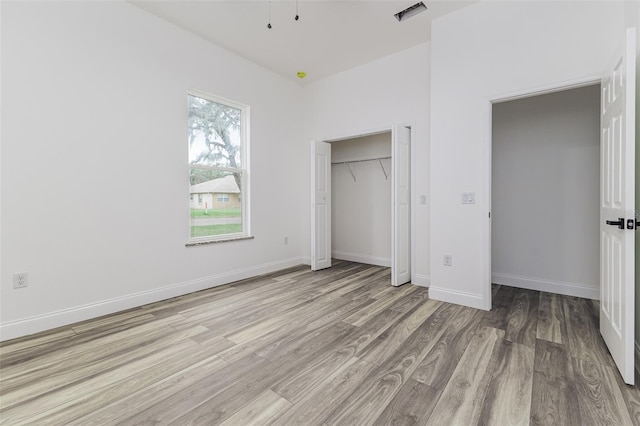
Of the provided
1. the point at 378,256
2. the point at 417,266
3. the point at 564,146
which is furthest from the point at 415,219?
the point at 564,146

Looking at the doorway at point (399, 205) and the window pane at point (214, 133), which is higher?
the window pane at point (214, 133)

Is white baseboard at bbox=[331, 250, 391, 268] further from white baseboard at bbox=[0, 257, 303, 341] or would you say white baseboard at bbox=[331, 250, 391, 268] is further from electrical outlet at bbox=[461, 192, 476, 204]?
electrical outlet at bbox=[461, 192, 476, 204]

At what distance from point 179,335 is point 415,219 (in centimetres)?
290

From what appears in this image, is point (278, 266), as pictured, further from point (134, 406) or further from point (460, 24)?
point (460, 24)

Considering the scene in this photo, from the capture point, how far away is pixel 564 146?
3.21 meters

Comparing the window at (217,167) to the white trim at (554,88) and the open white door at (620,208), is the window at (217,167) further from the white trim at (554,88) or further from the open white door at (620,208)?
the open white door at (620,208)

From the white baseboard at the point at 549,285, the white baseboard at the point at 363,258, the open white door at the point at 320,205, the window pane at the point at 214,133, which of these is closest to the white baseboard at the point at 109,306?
the open white door at the point at 320,205

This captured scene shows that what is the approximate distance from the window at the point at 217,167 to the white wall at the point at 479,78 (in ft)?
8.26

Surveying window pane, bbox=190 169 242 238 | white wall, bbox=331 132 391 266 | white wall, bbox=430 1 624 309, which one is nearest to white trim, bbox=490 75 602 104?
white wall, bbox=430 1 624 309

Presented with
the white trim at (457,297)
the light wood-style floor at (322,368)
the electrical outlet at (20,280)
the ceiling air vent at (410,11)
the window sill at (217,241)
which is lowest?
the light wood-style floor at (322,368)

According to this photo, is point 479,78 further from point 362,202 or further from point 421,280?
point 362,202

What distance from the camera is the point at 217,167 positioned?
3705 mm

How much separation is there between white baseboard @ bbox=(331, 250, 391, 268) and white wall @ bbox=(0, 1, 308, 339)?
7.00 ft

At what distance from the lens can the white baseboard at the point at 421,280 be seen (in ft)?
11.8
